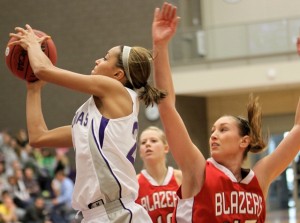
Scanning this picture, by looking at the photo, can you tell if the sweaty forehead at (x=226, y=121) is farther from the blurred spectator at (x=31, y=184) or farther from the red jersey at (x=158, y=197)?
the blurred spectator at (x=31, y=184)

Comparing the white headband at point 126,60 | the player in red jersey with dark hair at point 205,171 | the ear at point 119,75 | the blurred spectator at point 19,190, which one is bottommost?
the blurred spectator at point 19,190

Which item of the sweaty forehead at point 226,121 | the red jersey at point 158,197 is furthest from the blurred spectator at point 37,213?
the sweaty forehead at point 226,121

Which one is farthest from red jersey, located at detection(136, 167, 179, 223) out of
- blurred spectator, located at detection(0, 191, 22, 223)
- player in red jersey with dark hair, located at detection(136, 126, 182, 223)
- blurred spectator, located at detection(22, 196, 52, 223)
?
blurred spectator, located at detection(22, 196, 52, 223)

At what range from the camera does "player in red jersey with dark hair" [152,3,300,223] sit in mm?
3357

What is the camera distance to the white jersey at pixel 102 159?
3.02m

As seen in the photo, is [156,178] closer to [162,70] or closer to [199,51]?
[162,70]

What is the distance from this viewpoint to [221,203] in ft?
11.1

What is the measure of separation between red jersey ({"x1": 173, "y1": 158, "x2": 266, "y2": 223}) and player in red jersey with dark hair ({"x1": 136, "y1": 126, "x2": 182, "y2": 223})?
159cm

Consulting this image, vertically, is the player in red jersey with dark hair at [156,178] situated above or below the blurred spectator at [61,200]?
above

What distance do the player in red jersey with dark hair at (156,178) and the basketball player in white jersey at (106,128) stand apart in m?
1.88

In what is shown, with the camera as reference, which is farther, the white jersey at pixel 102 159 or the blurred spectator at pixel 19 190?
the blurred spectator at pixel 19 190

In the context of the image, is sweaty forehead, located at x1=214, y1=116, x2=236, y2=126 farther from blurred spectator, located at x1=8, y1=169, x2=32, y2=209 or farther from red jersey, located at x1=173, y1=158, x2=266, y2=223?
blurred spectator, located at x1=8, y1=169, x2=32, y2=209

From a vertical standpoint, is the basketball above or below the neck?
above

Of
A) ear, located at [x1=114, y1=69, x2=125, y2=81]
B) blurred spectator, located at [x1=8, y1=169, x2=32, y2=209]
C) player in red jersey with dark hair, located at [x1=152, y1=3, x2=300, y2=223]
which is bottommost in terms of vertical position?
blurred spectator, located at [x1=8, y1=169, x2=32, y2=209]
